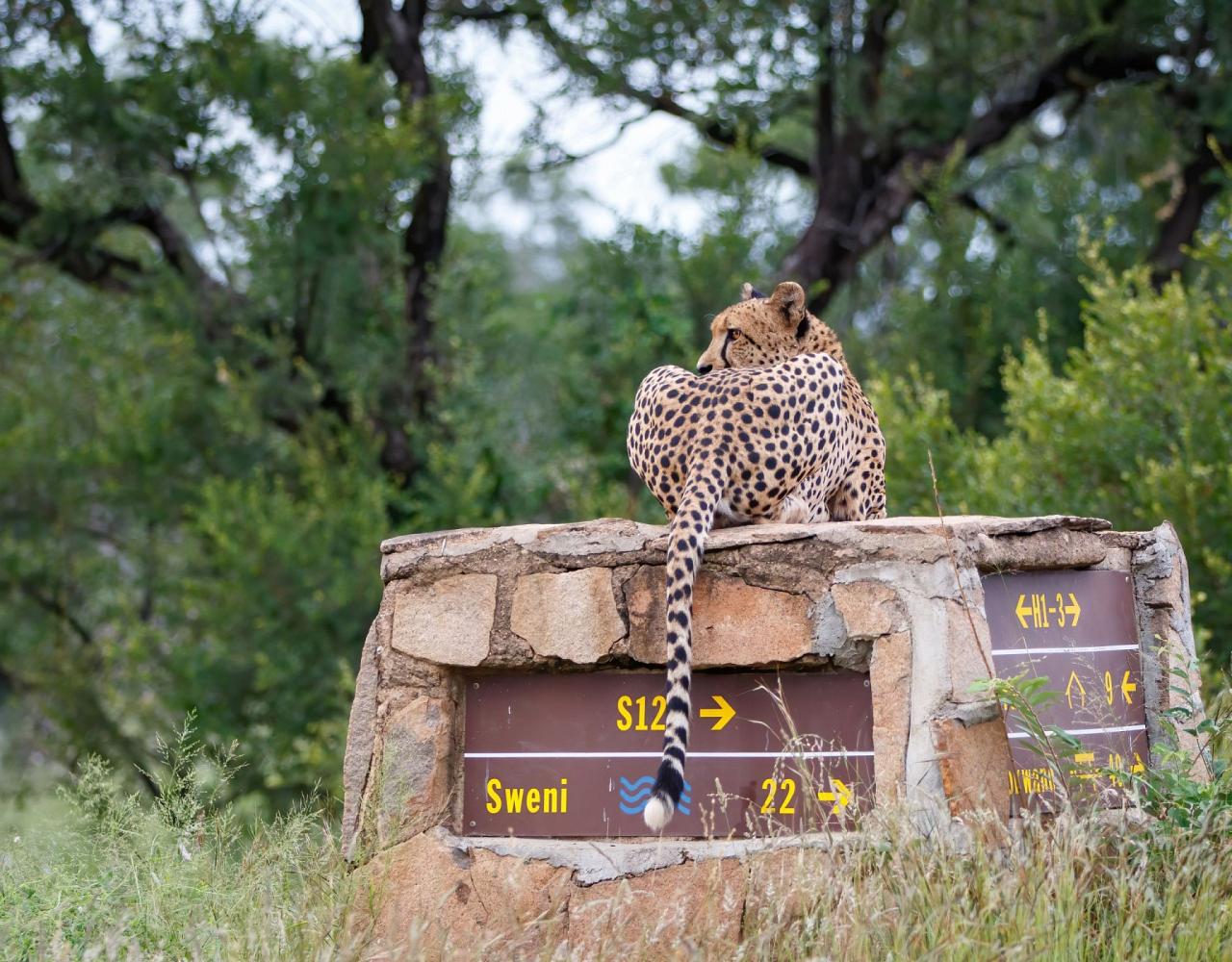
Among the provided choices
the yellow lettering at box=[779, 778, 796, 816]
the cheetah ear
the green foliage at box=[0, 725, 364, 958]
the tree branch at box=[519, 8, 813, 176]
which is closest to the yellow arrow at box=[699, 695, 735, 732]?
the yellow lettering at box=[779, 778, 796, 816]

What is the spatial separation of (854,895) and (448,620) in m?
1.61

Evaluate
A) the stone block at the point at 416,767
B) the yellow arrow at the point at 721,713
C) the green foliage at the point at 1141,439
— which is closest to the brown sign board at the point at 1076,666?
the yellow arrow at the point at 721,713

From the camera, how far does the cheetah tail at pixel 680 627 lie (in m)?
4.08

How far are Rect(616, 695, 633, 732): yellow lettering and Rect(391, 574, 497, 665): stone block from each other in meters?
0.46

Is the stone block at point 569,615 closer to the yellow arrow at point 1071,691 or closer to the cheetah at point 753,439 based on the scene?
the cheetah at point 753,439

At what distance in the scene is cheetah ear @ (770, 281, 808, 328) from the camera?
5242 mm

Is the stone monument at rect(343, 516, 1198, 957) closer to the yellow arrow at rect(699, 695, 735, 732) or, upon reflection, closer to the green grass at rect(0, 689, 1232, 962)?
the yellow arrow at rect(699, 695, 735, 732)

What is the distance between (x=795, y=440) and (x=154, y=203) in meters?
9.77

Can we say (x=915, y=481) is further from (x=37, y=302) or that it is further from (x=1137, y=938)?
(x=37, y=302)

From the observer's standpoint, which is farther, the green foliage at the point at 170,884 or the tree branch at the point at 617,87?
the tree branch at the point at 617,87

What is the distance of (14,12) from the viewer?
43.1ft

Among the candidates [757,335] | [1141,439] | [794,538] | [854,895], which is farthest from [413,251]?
[854,895]

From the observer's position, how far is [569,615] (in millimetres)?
4742

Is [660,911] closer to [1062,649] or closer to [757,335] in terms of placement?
[1062,649]
